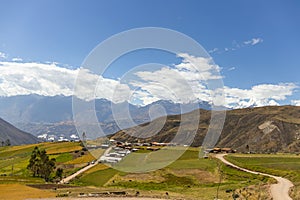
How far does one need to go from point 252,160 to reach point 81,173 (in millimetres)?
61674

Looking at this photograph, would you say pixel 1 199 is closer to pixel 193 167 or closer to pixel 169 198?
pixel 169 198

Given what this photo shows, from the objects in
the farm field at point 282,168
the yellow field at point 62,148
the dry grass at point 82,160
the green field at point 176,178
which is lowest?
the green field at point 176,178

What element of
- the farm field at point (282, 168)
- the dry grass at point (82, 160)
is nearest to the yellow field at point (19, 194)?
the farm field at point (282, 168)

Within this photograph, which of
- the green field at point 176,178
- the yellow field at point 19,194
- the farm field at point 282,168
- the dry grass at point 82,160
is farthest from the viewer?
the dry grass at point 82,160

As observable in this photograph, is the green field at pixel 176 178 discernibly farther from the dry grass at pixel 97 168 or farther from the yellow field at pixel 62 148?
the yellow field at pixel 62 148

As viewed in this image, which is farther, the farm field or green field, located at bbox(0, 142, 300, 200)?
green field, located at bbox(0, 142, 300, 200)

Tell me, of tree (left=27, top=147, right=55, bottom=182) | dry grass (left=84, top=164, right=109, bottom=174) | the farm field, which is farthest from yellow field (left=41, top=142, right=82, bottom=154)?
the farm field

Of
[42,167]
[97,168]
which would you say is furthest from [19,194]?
[97,168]

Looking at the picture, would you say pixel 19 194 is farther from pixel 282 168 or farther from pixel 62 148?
pixel 62 148

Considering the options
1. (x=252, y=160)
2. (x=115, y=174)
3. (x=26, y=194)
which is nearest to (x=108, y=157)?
(x=115, y=174)

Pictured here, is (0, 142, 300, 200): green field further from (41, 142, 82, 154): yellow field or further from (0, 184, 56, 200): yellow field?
(41, 142, 82, 154): yellow field

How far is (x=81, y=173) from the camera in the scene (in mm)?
93688

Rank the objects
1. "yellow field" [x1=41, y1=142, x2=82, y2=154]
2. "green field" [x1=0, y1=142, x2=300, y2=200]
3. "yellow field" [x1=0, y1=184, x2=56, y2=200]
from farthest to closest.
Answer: "yellow field" [x1=41, y1=142, x2=82, y2=154] → "green field" [x1=0, y1=142, x2=300, y2=200] → "yellow field" [x1=0, y1=184, x2=56, y2=200]

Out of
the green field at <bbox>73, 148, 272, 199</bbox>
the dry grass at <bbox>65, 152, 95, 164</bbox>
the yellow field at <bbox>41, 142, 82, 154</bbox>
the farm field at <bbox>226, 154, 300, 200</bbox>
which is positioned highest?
the yellow field at <bbox>41, 142, 82, 154</bbox>
